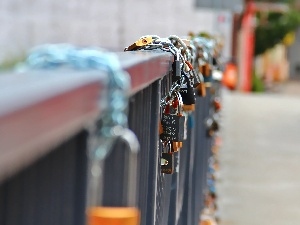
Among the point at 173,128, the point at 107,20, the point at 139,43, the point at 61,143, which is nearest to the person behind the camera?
the point at 61,143

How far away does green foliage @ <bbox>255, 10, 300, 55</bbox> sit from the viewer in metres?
48.5

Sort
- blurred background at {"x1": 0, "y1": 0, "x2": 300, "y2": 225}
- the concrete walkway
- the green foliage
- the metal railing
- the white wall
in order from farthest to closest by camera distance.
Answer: the green foliage < the white wall < blurred background at {"x1": 0, "y1": 0, "x2": 300, "y2": 225} < the concrete walkway < the metal railing

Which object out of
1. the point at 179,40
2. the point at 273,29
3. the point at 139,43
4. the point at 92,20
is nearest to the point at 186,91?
the point at 179,40

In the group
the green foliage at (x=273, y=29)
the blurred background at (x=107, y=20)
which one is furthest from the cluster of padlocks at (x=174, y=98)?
the green foliage at (x=273, y=29)

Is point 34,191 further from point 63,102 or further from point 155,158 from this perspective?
point 155,158

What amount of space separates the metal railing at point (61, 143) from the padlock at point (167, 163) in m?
0.07

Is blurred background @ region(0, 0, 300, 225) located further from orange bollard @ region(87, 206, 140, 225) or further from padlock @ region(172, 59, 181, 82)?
padlock @ region(172, 59, 181, 82)

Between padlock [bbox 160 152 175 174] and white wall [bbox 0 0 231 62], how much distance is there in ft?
61.2

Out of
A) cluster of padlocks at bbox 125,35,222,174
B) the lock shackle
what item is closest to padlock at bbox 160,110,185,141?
cluster of padlocks at bbox 125,35,222,174

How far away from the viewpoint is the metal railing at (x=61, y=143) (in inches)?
52.6

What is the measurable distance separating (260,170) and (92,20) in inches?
619

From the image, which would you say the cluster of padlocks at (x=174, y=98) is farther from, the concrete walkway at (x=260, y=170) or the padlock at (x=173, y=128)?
the concrete walkway at (x=260, y=170)

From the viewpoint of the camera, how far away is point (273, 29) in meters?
49.2

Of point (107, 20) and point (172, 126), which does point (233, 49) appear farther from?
point (172, 126)
